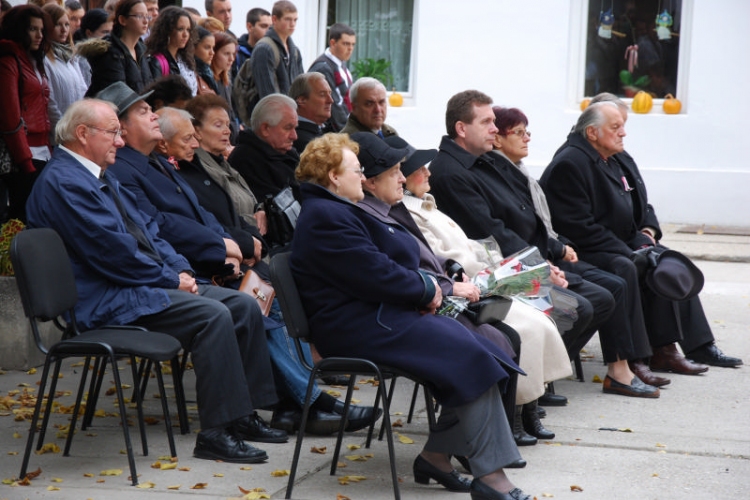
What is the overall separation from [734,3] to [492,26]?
2.99 meters

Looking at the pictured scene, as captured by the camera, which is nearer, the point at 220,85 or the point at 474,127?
the point at 474,127

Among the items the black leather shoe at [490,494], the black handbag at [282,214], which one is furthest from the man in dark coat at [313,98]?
the black leather shoe at [490,494]

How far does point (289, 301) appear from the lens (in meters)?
5.05

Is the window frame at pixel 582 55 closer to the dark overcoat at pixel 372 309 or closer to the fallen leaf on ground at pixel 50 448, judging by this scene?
the dark overcoat at pixel 372 309

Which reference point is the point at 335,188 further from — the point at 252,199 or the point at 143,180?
the point at 252,199

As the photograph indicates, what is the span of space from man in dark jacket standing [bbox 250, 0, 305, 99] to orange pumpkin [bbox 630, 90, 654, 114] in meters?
5.49

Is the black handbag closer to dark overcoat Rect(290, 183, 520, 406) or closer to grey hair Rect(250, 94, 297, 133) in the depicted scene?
grey hair Rect(250, 94, 297, 133)

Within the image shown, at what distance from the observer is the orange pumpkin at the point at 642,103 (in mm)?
15156

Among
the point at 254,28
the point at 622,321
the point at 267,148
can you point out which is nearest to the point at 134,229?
the point at 267,148

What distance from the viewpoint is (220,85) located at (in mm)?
10234

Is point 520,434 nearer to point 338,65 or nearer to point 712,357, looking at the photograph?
point 712,357

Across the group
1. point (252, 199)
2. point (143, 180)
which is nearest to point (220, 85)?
point (252, 199)

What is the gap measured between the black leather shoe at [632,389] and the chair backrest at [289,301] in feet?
9.14

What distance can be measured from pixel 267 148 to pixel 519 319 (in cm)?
237
